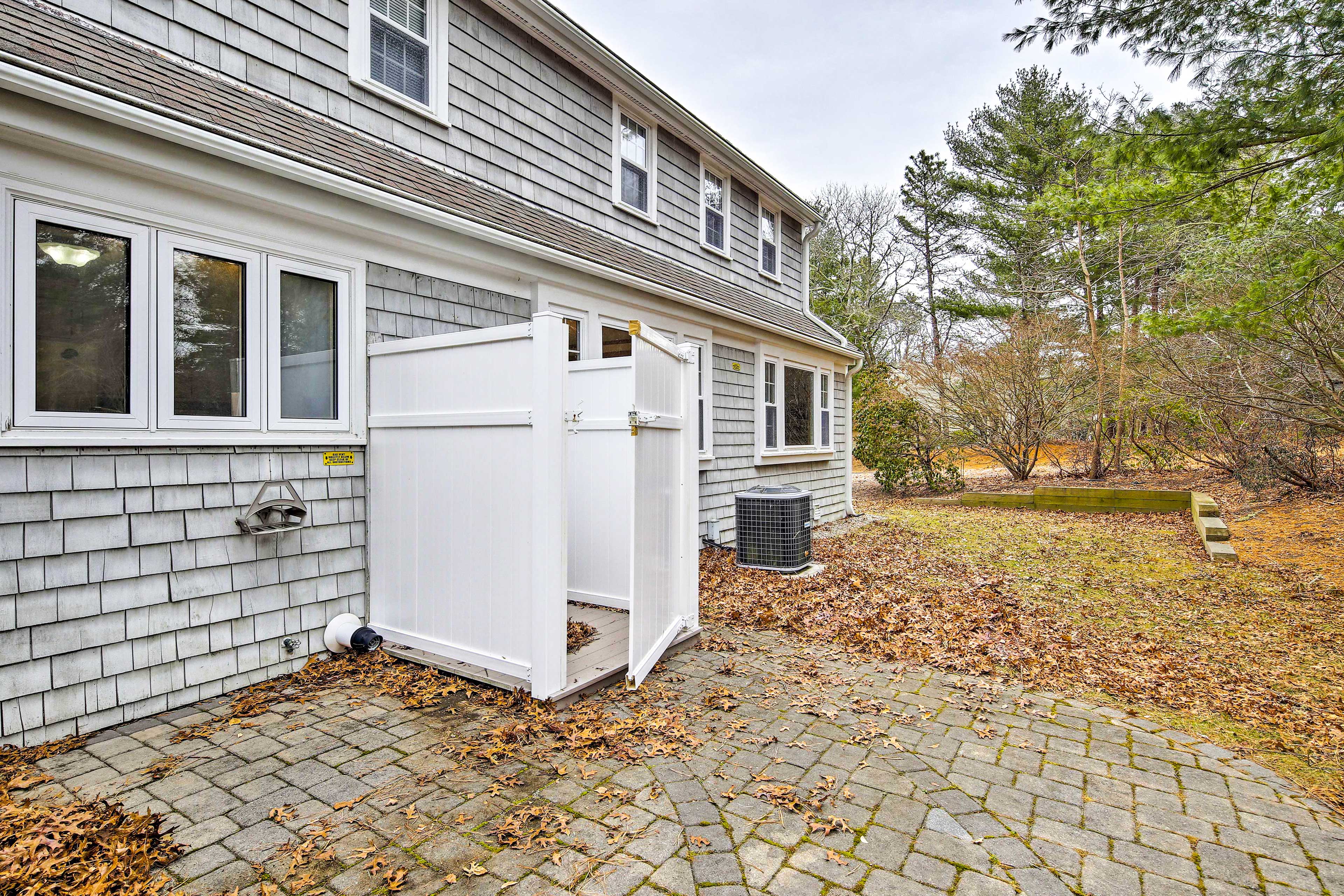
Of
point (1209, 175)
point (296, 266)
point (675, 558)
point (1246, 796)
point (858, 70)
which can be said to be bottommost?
point (1246, 796)

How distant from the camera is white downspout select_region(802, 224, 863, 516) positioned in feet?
40.5

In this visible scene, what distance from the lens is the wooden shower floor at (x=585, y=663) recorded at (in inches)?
147

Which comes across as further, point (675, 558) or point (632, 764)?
point (675, 558)

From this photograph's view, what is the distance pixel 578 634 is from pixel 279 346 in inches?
108

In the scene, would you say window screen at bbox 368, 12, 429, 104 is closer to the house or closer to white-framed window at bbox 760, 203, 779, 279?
the house

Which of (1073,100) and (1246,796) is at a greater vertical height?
(1073,100)

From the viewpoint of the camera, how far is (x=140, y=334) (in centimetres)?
343

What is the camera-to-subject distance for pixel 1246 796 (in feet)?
9.16

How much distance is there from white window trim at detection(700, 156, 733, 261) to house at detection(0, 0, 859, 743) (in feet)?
11.8

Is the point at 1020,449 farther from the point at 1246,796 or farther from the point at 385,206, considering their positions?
the point at 385,206

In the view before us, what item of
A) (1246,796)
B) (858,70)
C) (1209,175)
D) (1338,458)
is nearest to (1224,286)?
(1338,458)

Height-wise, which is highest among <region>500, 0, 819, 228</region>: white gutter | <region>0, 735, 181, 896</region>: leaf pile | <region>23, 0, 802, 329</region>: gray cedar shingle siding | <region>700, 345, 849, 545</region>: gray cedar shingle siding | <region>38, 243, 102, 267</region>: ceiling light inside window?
<region>500, 0, 819, 228</region>: white gutter

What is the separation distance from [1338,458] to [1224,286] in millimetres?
3671

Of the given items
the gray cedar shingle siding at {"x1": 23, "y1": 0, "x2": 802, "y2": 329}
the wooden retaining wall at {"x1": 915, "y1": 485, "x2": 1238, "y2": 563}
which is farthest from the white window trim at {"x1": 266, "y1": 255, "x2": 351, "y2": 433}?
the wooden retaining wall at {"x1": 915, "y1": 485, "x2": 1238, "y2": 563}
